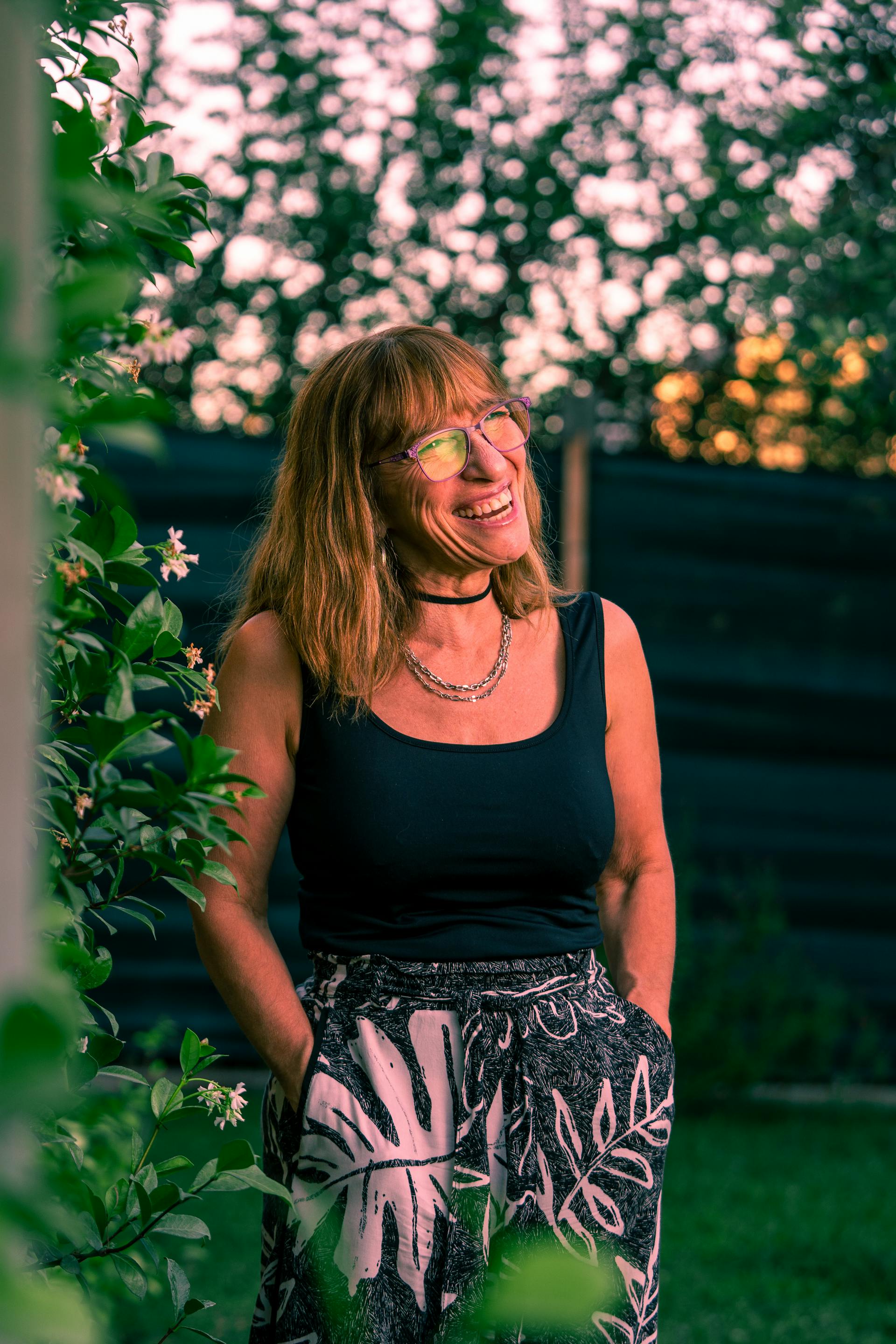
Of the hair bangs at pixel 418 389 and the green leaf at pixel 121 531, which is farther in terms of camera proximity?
the hair bangs at pixel 418 389

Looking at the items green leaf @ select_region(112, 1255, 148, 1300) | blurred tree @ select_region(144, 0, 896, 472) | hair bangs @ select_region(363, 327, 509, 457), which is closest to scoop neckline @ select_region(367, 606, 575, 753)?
hair bangs @ select_region(363, 327, 509, 457)

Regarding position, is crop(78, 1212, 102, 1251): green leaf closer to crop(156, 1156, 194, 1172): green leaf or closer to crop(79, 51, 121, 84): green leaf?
crop(156, 1156, 194, 1172): green leaf

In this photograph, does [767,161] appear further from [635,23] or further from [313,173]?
[313,173]

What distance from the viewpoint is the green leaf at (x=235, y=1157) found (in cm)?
100

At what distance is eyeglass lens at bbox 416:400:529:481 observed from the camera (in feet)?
5.44

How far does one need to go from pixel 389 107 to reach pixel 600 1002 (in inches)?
181

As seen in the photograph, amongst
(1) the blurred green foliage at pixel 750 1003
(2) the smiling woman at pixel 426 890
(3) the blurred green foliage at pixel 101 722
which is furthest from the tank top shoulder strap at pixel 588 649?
(1) the blurred green foliage at pixel 750 1003

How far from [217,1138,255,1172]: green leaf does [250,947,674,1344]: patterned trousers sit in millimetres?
454

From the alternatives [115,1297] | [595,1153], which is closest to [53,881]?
[595,1153]

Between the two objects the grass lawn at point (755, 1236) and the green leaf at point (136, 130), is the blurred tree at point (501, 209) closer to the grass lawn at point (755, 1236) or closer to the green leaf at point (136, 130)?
the grass lawn at point (755, 1236)

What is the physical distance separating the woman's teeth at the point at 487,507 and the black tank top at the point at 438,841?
30 centimetres

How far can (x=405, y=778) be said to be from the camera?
1.57m

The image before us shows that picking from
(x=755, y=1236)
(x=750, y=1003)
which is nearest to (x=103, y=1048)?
(x=755, y=1236)

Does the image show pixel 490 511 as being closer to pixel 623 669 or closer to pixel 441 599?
pixel 441 599
